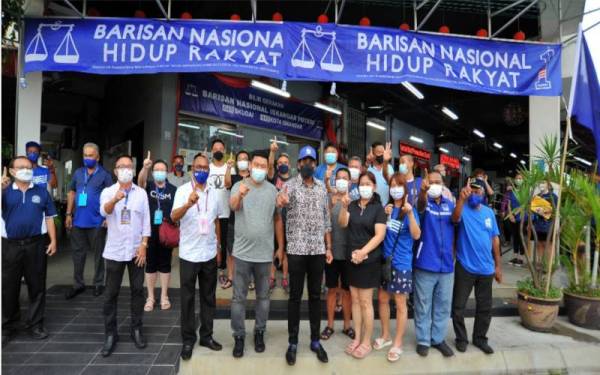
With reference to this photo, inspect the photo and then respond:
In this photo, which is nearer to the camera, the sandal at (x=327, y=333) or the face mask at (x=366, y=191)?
the face mask at (x=366, y=191)

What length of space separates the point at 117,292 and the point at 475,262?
355cm

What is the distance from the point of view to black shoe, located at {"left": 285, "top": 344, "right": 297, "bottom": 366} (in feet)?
10.7

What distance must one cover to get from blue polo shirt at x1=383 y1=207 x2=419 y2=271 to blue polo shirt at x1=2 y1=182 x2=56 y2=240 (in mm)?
3566

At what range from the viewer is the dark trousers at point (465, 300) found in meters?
3.64

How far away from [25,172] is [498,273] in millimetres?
5005

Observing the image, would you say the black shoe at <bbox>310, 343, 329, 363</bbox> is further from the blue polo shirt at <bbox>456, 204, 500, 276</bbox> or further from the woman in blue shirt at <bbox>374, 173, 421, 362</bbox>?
the blue polo shirt at <bbox>456, 204, 500, 276</bbox>

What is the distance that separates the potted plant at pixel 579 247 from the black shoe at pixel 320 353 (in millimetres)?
3431

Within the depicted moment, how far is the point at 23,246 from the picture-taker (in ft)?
11.7

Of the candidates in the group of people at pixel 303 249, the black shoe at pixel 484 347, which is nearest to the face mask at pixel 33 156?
the group of people at pixel 303 249

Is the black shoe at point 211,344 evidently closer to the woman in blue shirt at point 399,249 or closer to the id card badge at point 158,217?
the id card badge at point 158,217

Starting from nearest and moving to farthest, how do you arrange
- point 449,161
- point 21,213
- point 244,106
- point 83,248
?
1. point 21,213
2. point 83,248
3. point 244,106
4. point 449,161

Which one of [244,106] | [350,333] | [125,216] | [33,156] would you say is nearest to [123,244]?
[125,216]

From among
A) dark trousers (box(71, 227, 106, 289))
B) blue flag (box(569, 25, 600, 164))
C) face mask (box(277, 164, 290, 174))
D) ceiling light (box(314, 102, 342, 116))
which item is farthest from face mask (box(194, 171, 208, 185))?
ceiling light (box(314, 102, 342, 116))

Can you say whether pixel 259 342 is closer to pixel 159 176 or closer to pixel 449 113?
pixel 159 176
